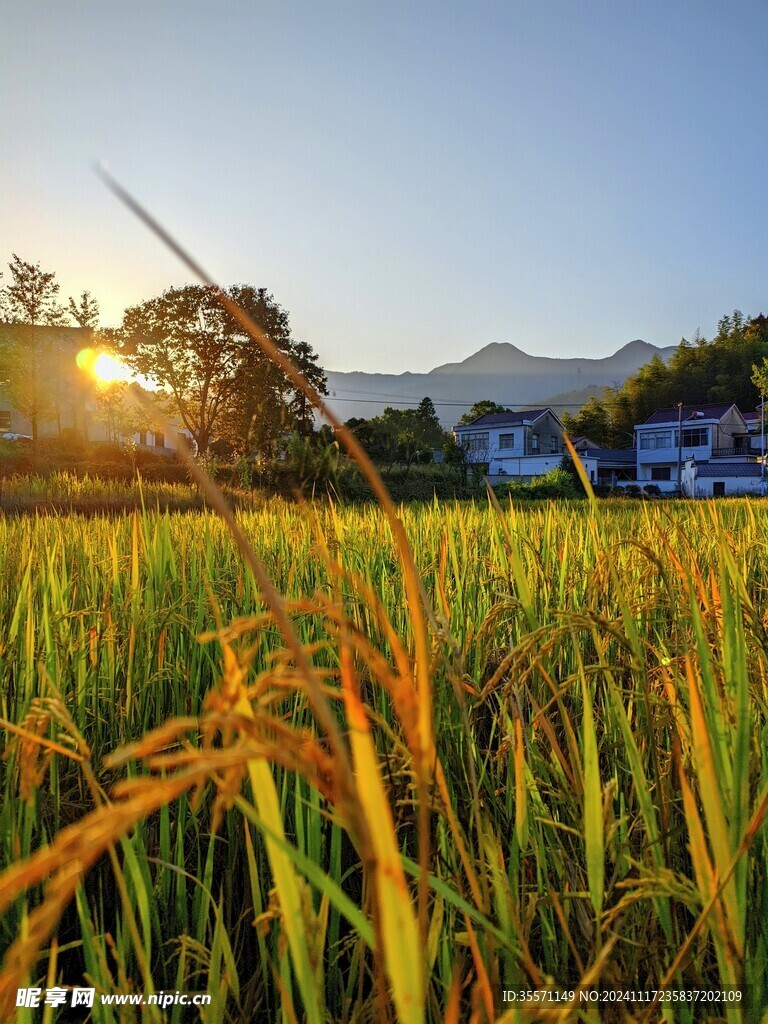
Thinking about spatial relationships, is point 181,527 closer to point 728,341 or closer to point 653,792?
point 653,792

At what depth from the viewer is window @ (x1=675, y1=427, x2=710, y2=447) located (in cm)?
4416

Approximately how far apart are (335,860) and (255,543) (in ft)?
7.14

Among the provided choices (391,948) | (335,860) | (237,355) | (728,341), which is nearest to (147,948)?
(335,860)

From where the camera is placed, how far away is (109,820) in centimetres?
24

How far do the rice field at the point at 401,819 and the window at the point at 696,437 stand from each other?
1892 inches

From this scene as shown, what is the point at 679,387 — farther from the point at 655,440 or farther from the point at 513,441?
the point at 513,441

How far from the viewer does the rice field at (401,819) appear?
32cm

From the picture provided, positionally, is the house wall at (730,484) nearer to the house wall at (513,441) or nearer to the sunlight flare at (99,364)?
the house wall at (513,441)

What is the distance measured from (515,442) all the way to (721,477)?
13.1m

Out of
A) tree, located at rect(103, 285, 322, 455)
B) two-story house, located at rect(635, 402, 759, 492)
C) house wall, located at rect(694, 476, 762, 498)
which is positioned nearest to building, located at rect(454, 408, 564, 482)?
two-story house, located at rect(635, 402, 759, 492)

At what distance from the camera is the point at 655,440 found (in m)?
46.2

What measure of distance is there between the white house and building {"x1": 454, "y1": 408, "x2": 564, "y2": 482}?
8213 mm

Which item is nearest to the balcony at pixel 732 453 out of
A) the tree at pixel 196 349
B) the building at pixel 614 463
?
the building at pixel 614 463

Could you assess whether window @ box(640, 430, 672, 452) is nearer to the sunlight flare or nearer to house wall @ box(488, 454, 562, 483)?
house wall @ box(488, 454, 562, 483)
